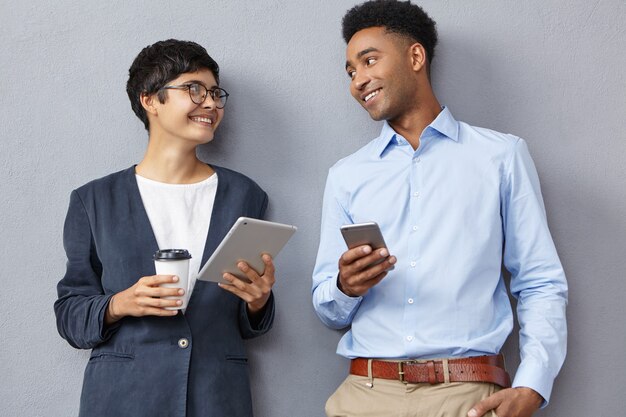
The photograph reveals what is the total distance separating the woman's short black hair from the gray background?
149 millimetres

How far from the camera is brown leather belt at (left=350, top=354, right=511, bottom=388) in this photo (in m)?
1.94

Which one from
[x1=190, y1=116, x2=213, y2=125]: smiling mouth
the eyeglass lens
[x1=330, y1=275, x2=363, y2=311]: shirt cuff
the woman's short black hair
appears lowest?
[x1=330, y1=275, x2=363, y2=311]: shirt cuff

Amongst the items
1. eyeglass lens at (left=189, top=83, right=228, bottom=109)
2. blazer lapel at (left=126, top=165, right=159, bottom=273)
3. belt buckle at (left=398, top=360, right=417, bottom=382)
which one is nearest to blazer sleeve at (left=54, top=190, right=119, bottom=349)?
blazer lapel at (left=126, top=165, right=159, bottom=273)

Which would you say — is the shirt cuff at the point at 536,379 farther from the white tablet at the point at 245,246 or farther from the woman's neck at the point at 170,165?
the woman's neck at the point at 170,165

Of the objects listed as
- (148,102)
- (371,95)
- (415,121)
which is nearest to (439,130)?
(415,121)

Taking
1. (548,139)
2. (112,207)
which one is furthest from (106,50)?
(548,139)

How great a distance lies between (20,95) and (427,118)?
134 centimetres

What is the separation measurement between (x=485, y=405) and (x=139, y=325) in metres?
0.98

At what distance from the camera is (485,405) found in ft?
6.16

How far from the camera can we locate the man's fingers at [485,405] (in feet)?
6.15

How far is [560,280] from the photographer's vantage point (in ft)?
6.66

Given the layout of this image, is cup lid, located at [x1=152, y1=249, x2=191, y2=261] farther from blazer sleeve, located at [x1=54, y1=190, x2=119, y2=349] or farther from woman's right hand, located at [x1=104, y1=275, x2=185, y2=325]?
blazer sleeve, located at [x1=54, y1=190, x2=119, y2=349]

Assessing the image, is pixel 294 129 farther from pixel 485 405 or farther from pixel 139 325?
pixel 485 405

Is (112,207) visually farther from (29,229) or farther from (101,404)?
(101,404)
